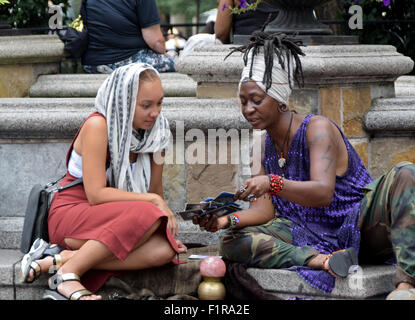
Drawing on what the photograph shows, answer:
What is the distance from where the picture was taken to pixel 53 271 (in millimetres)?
3648

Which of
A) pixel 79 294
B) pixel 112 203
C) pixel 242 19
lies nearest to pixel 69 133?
pixel 112 203

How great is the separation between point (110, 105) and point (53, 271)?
854 mm

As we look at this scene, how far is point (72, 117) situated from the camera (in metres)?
4.32

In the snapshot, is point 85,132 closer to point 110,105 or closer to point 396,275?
point 110,105

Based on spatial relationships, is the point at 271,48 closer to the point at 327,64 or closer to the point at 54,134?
the point at 327,64

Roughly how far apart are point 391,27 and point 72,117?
417 cm

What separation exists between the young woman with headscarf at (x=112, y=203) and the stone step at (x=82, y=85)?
155 cm

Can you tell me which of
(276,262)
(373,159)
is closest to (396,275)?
(276,262)

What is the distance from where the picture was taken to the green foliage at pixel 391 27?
736cm

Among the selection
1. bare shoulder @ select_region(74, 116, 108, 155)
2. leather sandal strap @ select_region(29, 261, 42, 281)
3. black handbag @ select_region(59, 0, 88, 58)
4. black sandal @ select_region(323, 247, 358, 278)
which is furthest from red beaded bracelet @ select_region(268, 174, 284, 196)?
black handbag @ select_region(59, 0, 88, 58)

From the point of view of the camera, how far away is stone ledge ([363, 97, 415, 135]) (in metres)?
4.37

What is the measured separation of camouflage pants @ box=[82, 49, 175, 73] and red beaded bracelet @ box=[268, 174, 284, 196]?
2.82 metres
